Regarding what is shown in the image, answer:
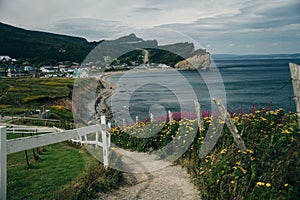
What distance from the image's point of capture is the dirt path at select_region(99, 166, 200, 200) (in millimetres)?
6922

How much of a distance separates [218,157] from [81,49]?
→ 572 feet

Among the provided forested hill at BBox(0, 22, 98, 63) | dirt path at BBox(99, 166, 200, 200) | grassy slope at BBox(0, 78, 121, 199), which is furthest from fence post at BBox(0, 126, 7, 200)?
forested hill at BBox(0, 22, 98, 63)

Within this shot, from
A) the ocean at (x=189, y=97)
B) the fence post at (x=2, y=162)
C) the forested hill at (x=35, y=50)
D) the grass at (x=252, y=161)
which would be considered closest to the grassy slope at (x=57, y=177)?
the fence post at (x=2, y=162)

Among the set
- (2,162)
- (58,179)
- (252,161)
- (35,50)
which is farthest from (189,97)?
(35,50)

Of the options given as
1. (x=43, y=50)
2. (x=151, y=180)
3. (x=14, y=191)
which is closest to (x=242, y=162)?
(x=151, y=180)

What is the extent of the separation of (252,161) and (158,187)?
223 cm

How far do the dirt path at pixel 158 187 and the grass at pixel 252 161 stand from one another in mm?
245

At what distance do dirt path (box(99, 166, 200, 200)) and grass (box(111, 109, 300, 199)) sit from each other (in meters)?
0.25

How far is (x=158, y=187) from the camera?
752 cm

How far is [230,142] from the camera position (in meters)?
7.97

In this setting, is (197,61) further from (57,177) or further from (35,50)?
(35,50)

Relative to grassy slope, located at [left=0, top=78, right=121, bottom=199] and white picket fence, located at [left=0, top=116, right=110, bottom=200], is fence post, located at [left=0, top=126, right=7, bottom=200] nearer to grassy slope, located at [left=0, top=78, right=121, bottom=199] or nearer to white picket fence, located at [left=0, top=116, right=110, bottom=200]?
white picket fence, located at [left=0, top=116, right=110, bottom=200]

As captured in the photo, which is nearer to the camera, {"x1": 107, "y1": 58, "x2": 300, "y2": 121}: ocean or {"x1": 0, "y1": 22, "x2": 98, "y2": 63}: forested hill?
{"x1": 107, "y1": 58, "x2": 300, "y2": 121}: ocean

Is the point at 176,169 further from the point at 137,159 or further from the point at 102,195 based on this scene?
the point at 102,195
